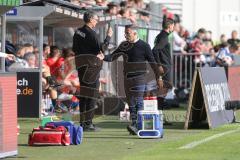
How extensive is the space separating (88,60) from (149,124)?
189 cm

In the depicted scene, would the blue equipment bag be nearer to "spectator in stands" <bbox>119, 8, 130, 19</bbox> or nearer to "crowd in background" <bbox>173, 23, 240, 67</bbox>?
"spectator in stands" <bbox>119, 8, 130, 19</bbox>

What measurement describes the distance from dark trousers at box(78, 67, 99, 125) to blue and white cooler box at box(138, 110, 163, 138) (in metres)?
1.40

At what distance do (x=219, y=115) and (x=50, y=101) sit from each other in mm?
4999

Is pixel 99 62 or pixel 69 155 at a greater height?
pixel 99 62

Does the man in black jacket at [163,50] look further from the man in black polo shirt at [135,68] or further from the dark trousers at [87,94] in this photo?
the dark trousers at [87,94]

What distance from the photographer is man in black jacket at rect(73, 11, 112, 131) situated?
18359 millimetres

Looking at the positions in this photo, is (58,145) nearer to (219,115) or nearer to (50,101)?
(219,115)

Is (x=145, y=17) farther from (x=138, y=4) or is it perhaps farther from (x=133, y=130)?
(x=133, y=130)

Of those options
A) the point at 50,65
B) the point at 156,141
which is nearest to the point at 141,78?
the point at 156,141

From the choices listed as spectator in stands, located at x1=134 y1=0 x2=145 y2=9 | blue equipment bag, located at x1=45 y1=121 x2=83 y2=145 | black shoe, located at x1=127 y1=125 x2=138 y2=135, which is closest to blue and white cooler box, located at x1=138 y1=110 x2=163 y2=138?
black shoe, located at x1=127 y1=125 x2=138 y2=135

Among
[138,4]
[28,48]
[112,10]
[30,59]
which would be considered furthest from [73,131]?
[138,4]

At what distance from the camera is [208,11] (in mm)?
42594

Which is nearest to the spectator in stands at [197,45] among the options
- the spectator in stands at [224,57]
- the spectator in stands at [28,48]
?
the spectator in stands at [224,57]

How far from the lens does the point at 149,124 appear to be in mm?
17375
